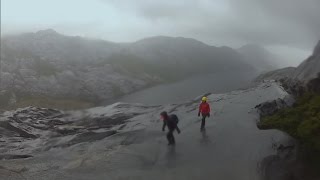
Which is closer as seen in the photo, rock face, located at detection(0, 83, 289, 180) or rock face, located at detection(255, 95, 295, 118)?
rock face, located at detection(0, 83, 289, 180)

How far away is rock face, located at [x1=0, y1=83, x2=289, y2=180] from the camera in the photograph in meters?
24.5

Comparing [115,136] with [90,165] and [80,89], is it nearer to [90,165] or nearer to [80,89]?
[90,165]

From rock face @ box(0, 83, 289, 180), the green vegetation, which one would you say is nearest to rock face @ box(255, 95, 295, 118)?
rock face @ box(0, 83, 289, 180)

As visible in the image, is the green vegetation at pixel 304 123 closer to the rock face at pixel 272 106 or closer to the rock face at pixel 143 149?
the rock face at pixel 143 149

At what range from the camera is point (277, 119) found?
99.8 ft

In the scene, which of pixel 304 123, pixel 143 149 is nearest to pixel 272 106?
pixel 304 123

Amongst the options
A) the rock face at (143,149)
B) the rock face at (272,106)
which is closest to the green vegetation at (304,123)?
the rock face at (143,149)

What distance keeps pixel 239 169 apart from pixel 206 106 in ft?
31.1

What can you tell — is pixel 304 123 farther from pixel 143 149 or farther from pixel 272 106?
pixel 272 106

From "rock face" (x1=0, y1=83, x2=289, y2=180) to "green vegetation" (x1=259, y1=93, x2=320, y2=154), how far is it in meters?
0.83

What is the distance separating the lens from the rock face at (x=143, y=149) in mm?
24531

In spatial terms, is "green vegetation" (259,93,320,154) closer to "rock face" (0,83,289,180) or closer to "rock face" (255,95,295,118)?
"rock face" (0,83,289,180)

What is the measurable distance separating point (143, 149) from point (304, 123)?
38.8ft

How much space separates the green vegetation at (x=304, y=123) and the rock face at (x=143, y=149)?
0.83 m
